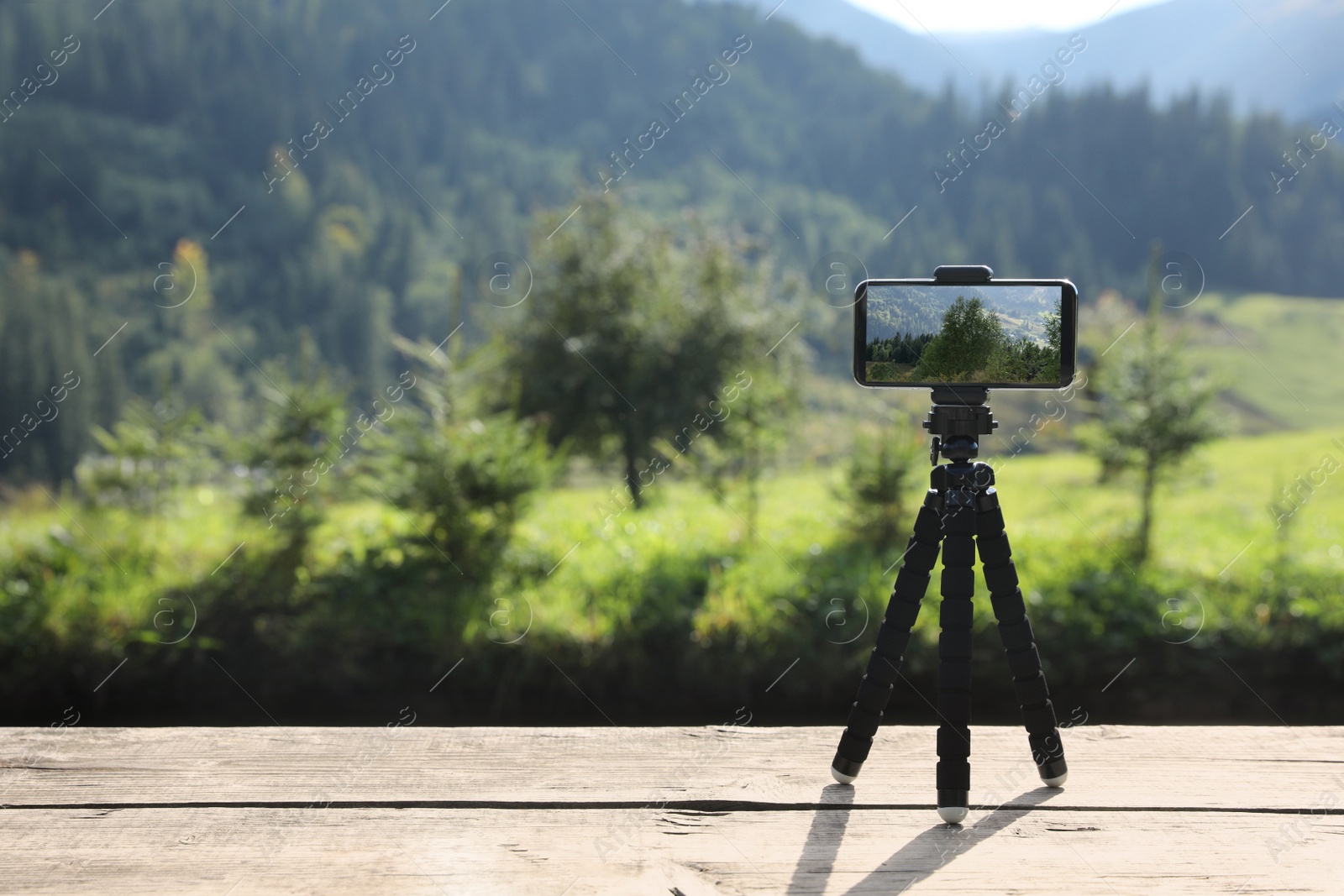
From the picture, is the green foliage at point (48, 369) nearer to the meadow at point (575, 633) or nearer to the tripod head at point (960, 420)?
the meadow at point (575, 633)

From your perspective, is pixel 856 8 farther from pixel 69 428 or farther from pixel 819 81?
pixel 69 428

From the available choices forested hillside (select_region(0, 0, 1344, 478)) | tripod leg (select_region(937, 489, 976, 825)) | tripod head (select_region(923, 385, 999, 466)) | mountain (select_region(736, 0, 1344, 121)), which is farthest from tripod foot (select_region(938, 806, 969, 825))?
mountain (select_region(736, 0, 1344, 121))

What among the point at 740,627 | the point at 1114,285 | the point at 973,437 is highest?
the point at 1114,285

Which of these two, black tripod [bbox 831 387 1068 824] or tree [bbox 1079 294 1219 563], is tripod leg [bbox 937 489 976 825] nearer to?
black tripod [bbox 831 387 1068 824]

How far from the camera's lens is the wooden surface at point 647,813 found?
1359 mm

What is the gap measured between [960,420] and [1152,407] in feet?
16.8

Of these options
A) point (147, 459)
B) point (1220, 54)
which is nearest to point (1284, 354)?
point (1220, 54)

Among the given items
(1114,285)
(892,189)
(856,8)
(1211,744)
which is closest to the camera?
(1211,744)

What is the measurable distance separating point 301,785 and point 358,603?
11.9 ft

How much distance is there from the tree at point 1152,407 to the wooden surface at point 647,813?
4435mm

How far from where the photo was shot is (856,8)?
66.5m

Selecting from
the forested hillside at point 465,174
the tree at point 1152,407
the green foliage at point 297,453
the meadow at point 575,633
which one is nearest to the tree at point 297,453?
the green foliage at point 297,453

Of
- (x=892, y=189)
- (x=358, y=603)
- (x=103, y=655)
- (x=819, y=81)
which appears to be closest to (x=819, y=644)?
(x=358, y=603)

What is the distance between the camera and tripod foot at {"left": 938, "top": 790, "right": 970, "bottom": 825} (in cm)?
150
